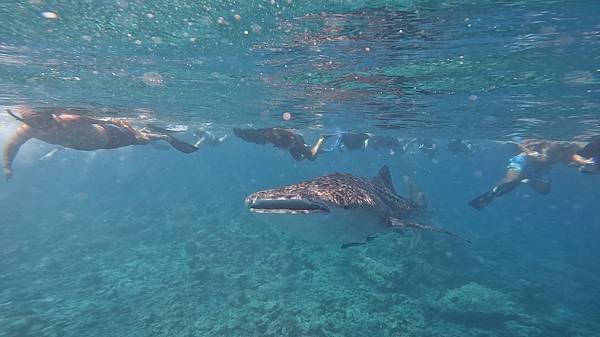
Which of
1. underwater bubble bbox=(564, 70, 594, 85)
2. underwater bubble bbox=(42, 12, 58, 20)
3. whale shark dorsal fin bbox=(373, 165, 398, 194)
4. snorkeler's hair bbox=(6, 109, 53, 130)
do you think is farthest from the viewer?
underwater bubble bbox=(564, 70, 594, 85)

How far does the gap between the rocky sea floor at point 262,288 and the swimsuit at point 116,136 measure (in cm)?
627

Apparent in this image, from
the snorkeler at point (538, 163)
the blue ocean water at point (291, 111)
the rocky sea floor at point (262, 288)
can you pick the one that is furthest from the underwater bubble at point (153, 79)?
the snorkeler at point (538, 163)

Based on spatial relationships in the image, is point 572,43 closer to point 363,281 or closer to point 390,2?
point 390,2

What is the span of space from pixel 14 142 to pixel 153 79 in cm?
567

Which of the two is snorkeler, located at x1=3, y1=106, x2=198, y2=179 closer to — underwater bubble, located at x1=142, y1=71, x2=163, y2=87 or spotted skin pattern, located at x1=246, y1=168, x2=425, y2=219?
underwater bubble, located at x1=142, y1=71, x2=163, y2=87

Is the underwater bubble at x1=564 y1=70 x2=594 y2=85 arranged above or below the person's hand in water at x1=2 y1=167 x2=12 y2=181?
above

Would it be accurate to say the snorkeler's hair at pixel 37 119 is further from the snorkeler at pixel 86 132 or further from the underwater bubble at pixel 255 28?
the underwater bubble at pixel 255 28

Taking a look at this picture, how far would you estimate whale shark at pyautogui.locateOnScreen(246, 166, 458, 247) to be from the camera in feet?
15.2

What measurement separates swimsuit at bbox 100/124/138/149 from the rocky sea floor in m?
6.27

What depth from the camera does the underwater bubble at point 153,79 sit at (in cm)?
1423

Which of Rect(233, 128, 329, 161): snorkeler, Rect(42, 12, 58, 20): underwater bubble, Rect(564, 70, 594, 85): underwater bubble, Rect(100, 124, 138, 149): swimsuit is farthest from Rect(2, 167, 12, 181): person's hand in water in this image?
Rect(564, 70, 594, 85): underwater bubble

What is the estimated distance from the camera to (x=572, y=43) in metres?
9.30

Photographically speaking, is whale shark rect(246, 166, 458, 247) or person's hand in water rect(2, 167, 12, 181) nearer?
whale shark rect(246, 166, 458, 247)

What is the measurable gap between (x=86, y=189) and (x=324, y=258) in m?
32.1
